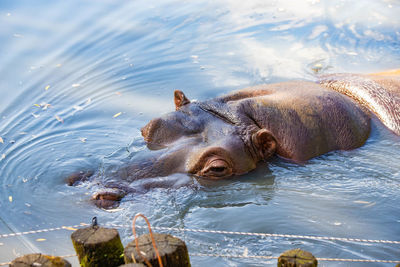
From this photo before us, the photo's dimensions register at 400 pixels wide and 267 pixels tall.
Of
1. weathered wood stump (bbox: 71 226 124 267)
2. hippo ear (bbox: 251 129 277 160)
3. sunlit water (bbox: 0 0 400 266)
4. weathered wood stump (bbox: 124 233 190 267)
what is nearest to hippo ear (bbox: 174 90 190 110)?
sunlit water (bbox: 0 0 400 266)

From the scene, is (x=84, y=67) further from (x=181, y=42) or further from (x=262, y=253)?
(x=262, y=253)

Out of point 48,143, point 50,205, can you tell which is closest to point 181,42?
point 48,143

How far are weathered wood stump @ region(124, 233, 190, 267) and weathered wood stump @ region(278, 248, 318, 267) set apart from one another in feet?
2.18

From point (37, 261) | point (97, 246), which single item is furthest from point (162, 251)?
point (37, 261)

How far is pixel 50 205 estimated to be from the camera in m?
5.75

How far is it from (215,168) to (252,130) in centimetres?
72

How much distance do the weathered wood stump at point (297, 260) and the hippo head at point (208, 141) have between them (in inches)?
99.9

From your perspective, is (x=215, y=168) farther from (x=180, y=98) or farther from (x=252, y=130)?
(x=180, y=98)

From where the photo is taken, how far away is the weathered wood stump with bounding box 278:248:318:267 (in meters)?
3.28

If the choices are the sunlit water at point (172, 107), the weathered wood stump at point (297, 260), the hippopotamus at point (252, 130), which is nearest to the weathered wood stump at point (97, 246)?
the weathered wood stump at point (297, 260)

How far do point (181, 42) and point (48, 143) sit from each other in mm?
4809

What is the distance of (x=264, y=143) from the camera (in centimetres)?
623

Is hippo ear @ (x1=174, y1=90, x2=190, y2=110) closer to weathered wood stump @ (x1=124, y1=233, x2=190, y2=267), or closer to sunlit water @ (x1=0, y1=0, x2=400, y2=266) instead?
sunlit water @ (x1=0, y1=0, x2=400, y2=266)

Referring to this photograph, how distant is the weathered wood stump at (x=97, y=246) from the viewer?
11.6 feet
